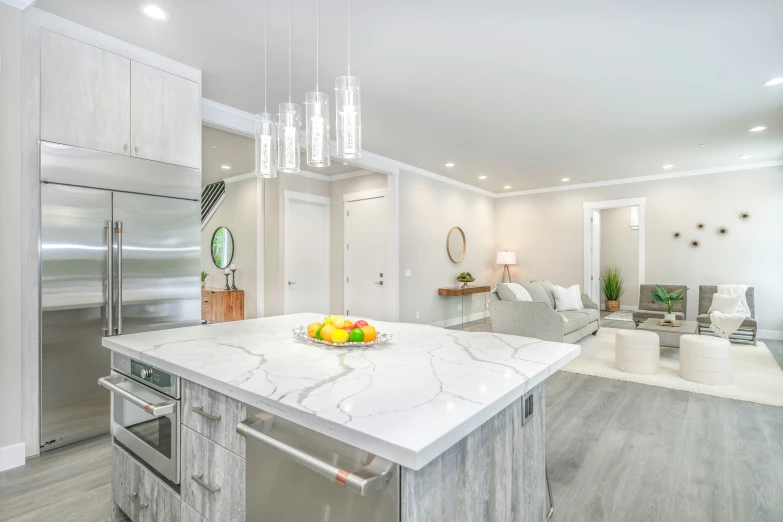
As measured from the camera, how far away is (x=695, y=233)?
6.47m

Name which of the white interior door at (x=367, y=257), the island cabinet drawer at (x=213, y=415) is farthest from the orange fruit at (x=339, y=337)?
the white interior door at (x=367, y=257)

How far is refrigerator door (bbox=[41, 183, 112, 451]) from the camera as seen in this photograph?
246 centimetres

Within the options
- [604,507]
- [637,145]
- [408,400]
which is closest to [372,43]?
[408,400]

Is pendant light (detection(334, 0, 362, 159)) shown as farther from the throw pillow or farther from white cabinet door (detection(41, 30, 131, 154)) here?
the throw pillow

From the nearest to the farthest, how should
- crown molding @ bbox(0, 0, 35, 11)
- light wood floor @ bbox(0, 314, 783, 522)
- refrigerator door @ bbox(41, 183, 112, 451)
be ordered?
light wood floor @ bbox(0, 314, 783, 522) → crown molding @ bbox(0, 0, 35, 11) → refrigerator door @ bbox(41, 183, 112, 451)

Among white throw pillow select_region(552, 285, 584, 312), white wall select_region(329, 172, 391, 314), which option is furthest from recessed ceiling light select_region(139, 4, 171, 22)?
white throw pillow select_region(552, 285, 584, 312)

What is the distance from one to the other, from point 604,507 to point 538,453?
792 millimetres

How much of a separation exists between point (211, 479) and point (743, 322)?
6.50m

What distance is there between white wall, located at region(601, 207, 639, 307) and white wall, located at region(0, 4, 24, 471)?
10392 mm

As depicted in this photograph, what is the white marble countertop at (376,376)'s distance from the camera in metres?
0.88

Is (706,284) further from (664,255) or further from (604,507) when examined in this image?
(604,507)

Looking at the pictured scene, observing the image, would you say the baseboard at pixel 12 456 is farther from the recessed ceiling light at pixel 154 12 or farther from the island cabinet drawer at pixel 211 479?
the recessed ceiling light at pixel 154 12

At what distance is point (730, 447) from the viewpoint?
8.29 ft

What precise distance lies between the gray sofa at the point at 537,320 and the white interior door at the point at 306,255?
288 centimetres
